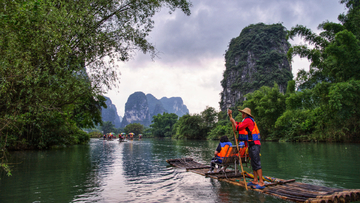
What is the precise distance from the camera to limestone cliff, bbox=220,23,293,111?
83.6 metres

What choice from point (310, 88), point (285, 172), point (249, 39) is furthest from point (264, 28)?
point (285, 172)

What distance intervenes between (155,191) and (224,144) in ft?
9.25

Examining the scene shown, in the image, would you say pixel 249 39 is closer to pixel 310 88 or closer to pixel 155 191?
pixel 310 88

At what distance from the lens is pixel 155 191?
6.18 metres

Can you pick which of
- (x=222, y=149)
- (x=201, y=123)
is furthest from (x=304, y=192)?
(x=201, y=123)

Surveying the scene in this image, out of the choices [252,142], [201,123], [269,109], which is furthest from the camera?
[201,123]

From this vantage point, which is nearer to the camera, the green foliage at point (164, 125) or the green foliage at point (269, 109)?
the green foliage at point (269, 109)

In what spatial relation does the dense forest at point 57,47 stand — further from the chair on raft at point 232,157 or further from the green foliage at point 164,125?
the green foliage at point 164,125

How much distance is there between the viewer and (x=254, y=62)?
91.2 m

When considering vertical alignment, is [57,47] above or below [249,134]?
above

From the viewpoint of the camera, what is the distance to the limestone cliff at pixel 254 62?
83562 mm

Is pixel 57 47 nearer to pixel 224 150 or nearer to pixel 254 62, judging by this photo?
pixel 224 150

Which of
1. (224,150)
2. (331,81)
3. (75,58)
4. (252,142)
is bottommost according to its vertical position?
(224,150)

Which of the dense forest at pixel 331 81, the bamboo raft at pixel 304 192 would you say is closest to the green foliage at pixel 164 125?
the dense forest at pixel 331 81
